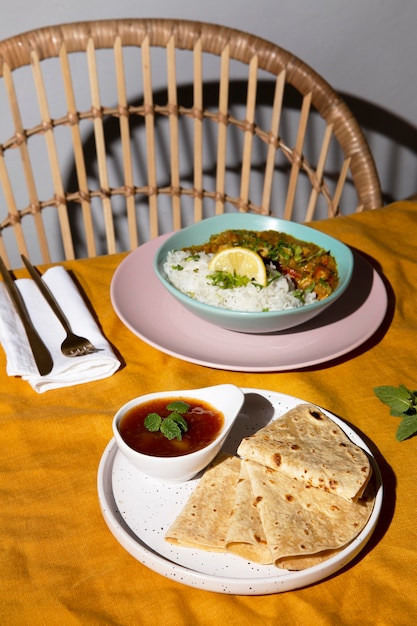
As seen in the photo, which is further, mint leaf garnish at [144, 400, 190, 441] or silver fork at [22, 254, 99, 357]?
silver fork at [22, 254, 99, 357]

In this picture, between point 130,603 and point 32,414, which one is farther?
point 32,414

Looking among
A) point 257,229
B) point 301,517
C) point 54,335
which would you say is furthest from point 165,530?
point 257,229

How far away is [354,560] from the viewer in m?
0.97

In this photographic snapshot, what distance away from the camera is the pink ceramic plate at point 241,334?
1.34 meters

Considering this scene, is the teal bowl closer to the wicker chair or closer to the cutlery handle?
the cutlery handle

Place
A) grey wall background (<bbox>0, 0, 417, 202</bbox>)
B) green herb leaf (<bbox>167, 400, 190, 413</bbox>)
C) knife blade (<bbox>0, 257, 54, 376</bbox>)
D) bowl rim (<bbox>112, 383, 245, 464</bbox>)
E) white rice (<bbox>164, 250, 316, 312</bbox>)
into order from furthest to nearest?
grey wall background (<bbox>0, 0, 417, 202</bbox>) < white rice (<bbox>164, 250, 316, 312</bbox>) < knife blade (<bbox>0, 257, 54, 376</bbox>) < green herb leaf (<bbox>167, 400, 190, 413</bbox>) < bowl rim (<bbox>112, 383, 245, 464</bbox>)

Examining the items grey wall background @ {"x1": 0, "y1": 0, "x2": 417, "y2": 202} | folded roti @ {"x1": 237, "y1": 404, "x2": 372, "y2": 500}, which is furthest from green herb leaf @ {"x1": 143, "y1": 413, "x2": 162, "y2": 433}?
grey wall background @ {"x1": 0, "y1": 0, "x2": 417, "y2": 202}

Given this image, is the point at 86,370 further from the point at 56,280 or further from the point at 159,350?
the point at 56,280

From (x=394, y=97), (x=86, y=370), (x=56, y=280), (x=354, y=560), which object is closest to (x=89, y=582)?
(x=354, y=560)

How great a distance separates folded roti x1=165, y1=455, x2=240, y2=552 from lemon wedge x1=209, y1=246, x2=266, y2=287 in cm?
49

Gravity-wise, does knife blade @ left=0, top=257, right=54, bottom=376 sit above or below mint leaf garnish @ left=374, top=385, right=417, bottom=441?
Answer: above

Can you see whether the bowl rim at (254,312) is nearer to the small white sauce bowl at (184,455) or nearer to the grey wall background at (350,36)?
the small white sauce bowl at (184,455)

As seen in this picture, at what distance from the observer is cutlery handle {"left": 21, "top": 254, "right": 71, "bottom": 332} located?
1422mm

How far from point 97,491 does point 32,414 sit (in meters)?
0.24
